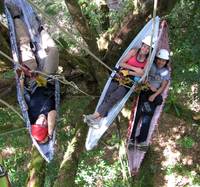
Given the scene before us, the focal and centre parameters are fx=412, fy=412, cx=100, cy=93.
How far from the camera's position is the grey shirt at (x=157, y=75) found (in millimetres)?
4719

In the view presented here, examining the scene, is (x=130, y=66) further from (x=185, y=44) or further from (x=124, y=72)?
(x=185, y=44)

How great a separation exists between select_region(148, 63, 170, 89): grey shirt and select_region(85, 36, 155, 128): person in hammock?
14cm

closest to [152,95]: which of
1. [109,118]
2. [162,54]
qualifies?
[162,54]

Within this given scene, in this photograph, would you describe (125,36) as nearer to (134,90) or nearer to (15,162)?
(134,90)

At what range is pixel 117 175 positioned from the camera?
6582 millimetres

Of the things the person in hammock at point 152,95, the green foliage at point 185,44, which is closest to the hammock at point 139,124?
the person in hammock at point 152,95

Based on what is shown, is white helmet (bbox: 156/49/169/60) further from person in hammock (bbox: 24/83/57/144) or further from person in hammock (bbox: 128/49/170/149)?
person in hammock (bbox: 24/83/57/144)

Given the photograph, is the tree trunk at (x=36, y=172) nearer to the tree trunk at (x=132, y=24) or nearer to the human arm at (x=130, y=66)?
the tree trunk at (x=132, y=24)

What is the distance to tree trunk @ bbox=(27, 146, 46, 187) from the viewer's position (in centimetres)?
523

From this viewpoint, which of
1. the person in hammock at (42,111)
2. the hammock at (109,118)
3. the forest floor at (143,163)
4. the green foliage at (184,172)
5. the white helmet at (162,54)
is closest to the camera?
the person in hammock at (42,111)

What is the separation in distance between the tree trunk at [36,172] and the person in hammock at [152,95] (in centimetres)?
127

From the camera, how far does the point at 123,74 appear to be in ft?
15.2

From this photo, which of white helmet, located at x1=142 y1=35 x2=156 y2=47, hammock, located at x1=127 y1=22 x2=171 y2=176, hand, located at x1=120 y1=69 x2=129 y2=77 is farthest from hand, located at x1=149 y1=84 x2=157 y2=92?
white helmet, located at x1=142 y1=35 x2=156 y2=47

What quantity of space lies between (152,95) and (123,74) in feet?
1.44
